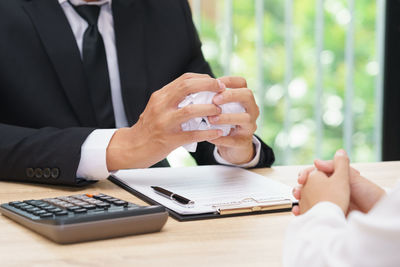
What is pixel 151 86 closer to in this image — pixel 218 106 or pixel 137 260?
pixel 218 106

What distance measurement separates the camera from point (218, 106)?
3.52 ft

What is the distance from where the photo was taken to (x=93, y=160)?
1100 mm

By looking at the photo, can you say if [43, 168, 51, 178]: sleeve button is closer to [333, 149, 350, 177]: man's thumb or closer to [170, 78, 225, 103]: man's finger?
[170, 78, 225, 103]: man's finger

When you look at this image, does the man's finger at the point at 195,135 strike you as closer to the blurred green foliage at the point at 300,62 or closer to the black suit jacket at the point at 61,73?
the black suit jacket at the point at 61,73

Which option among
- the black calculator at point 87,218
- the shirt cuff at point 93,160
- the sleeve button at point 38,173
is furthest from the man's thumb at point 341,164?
the sleeve button at point 38,173

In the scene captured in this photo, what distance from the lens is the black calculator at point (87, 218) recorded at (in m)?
0.72

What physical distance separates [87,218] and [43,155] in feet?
1.43

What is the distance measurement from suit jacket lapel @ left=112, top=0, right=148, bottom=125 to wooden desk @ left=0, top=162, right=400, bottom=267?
71 cm

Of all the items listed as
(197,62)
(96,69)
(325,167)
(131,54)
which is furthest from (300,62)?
(325,167)

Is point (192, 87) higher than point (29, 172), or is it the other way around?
point (192, 87)

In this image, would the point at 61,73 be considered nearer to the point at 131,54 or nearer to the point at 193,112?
the point at 131,54

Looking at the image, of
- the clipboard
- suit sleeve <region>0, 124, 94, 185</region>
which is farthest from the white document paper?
suit sleeve <region>0, 124, 94, 185</region>

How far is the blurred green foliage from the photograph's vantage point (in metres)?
2.63

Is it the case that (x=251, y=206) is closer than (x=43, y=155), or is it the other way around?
(x=251, y=206)
